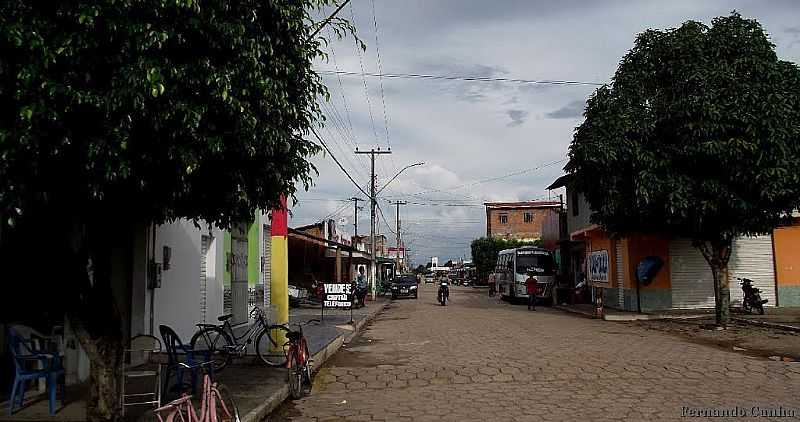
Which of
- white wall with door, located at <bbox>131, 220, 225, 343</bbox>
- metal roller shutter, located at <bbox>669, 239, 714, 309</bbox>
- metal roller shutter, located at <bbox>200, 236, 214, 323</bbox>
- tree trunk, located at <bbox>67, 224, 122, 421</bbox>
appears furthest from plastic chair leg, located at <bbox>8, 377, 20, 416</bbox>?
metal roller shutter, located at <bbox>669, 239, 714, 309</bbox>

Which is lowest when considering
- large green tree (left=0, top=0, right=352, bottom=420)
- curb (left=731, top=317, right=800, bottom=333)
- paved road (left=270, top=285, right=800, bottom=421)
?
paved road (left=270, top=285, right=800, bottom=421)

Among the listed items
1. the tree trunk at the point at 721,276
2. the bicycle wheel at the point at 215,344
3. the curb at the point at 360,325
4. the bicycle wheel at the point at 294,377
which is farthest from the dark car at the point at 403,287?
the bicycle wheel at the point at 294,377

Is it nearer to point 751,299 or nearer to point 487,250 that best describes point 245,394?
point 751,299

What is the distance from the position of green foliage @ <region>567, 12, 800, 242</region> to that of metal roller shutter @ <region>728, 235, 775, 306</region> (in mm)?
6037

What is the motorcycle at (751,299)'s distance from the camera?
2220cm

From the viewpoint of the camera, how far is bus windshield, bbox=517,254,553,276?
35491 millimetres

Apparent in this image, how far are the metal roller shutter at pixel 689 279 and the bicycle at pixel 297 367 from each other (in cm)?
1831

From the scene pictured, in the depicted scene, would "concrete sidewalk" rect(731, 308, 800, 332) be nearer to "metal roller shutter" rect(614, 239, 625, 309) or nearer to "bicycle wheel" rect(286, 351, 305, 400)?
"metal roller shutter" rect(614, 239, 625, 309)

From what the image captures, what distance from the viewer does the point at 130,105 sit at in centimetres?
548

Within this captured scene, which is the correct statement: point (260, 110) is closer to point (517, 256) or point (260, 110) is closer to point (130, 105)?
point (130, 105)

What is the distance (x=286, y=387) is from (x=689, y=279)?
19.2 m

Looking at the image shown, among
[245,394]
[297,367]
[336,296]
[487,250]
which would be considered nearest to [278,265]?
[297,367]

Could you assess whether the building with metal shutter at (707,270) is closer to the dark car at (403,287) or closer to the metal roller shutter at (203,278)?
the metal roller shutter at (203,278)

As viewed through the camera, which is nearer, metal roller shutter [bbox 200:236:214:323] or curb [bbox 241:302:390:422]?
curb [bbox 241:302:390:422]
